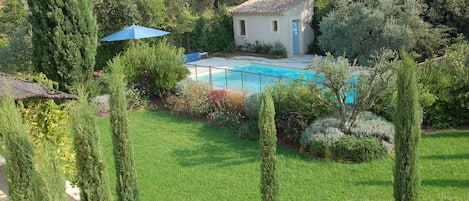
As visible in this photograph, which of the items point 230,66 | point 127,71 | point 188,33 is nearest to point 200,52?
point 188,33

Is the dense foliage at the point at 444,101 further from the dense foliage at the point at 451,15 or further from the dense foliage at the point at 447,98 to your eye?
the dense foliage at the point at 451,15

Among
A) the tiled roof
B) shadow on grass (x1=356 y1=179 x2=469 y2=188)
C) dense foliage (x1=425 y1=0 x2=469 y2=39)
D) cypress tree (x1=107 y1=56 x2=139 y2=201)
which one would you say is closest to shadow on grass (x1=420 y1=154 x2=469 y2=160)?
shadow on grass (x1=356 y1=179 x2=469 y2=188)

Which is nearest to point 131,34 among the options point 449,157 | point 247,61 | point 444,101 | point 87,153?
point 247,61

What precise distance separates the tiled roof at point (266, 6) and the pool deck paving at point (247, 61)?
3012 millimetres

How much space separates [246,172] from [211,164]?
109cm

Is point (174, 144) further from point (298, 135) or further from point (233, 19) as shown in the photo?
point (233, 19)

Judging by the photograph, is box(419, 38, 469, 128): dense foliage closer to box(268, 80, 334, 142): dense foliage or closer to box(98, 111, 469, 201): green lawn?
box(98, 111, 469, 201): green lawn

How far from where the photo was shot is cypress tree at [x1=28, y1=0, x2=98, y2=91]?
1661 cm

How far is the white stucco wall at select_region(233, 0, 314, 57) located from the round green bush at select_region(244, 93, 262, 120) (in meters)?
14.7

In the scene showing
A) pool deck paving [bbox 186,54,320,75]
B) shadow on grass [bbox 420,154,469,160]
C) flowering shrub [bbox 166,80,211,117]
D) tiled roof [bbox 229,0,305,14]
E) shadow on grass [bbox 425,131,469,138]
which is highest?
tiled roof [bbox 229,0,305,14]

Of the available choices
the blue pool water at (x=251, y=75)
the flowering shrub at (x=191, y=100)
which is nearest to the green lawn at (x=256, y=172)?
the flowering shrub at (x=191, y=100)

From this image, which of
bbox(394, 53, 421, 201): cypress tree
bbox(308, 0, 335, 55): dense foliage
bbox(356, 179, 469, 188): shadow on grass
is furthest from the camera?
bbox(308, 0, 335, 55): dense foliage

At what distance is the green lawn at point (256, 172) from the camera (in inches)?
392

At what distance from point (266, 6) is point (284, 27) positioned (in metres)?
2.24
